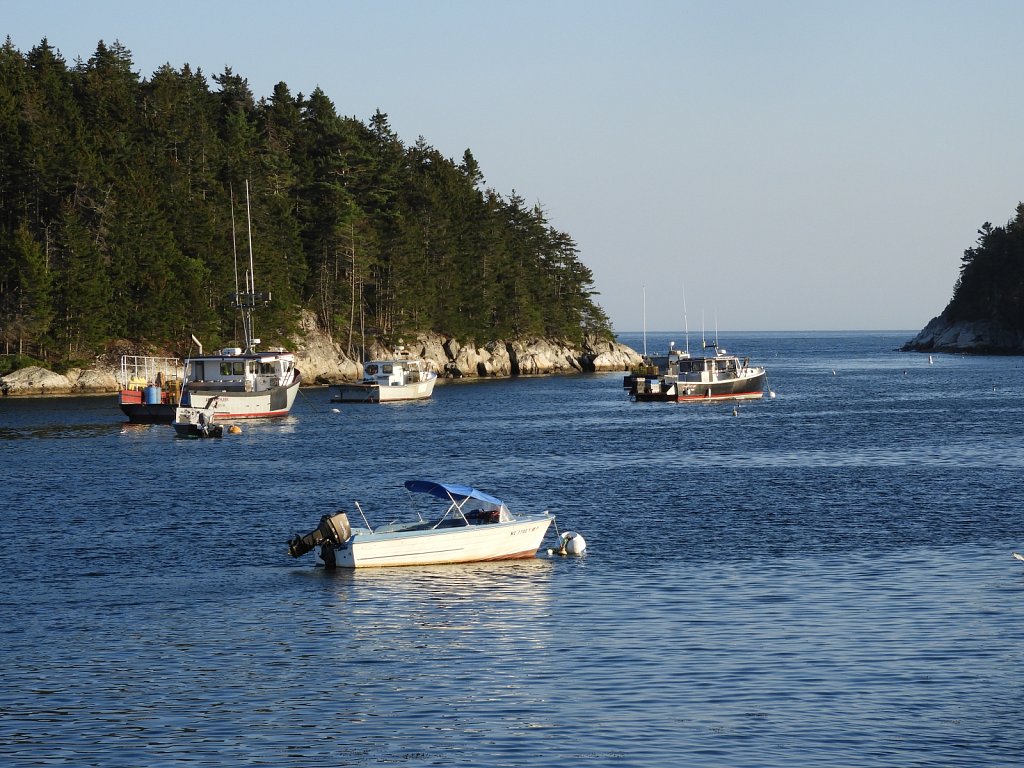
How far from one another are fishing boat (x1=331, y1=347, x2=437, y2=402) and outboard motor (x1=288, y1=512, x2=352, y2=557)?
77.2 meters

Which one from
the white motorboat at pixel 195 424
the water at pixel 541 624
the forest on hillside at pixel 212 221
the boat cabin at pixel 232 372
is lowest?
the water at pixel 541 624

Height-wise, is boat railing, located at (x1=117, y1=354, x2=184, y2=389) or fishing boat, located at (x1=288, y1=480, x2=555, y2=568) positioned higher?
boat railing, located at (x1=117, y1=354, x2=184, y2=389)

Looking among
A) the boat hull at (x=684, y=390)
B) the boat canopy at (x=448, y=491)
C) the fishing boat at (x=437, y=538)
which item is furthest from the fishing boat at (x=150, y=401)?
the boat canopy at (x=448, y=491)

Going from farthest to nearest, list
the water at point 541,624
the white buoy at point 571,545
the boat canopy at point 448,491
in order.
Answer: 1. the white buoy at point 571,545
2. the boat canopy at point 448,491
3. the water at point 541,624

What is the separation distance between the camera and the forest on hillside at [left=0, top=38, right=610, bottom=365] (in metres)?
110

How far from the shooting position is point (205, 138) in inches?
5098

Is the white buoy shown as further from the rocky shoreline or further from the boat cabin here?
the rocky shoreline

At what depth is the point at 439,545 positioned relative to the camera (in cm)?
3284

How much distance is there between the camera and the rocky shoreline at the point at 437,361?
4225 inches

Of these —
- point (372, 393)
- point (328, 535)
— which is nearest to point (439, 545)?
point (328, 535)

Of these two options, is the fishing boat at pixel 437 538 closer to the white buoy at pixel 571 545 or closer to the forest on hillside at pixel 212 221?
the white buoy at pixel 571 545

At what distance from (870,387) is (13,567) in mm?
109753

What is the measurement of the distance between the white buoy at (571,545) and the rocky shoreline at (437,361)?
82.2 m

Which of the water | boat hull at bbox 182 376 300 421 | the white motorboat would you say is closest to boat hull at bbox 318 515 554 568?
the water
